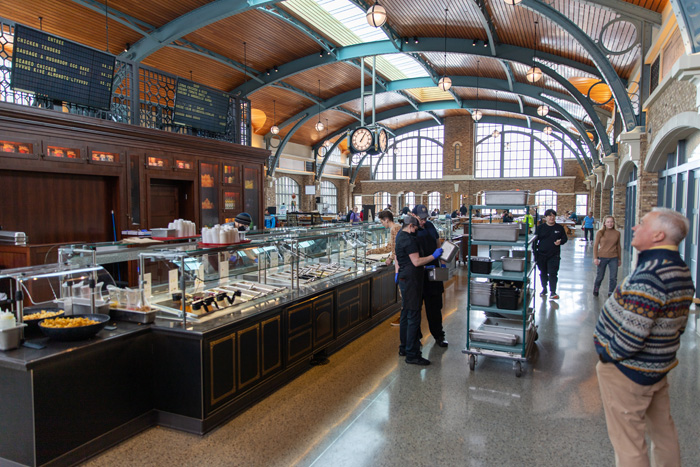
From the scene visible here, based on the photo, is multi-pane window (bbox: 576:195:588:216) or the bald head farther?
multi-pane window (bbox: 576:195:588:216)

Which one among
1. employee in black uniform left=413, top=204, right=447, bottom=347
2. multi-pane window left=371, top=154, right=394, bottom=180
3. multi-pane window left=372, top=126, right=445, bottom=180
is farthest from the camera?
multi-pane window left=371, top=154, right=394, bottom=180

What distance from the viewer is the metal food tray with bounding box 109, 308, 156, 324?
3.38m

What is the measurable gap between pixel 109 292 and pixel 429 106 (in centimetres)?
2094

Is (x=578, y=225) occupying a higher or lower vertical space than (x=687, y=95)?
lower

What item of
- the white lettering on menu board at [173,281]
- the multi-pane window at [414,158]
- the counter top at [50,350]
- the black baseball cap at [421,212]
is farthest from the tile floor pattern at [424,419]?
the multi-pane window at [414,158]

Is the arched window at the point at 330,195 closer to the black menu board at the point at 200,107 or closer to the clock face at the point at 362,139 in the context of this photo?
the clock face at the point at 362,139

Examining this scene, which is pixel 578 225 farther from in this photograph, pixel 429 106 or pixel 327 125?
pixel 327 125

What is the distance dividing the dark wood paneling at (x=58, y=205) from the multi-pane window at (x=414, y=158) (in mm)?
23757

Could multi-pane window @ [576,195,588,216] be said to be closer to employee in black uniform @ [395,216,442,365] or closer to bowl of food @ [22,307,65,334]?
employee in black uniform @ [395,216,442,365]

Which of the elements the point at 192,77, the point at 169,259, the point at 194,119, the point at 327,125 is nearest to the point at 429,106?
the point at 327,125

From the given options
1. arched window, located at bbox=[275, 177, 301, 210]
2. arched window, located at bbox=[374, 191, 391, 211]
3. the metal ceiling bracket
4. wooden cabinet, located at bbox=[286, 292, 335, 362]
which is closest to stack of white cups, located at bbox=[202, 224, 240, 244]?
→ wooden cabinet, located at bbox=[286, 292, 335, 362]

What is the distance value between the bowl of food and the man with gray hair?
147 inches

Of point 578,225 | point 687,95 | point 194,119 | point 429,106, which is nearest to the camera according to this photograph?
point 687,95

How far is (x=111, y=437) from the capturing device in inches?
119
